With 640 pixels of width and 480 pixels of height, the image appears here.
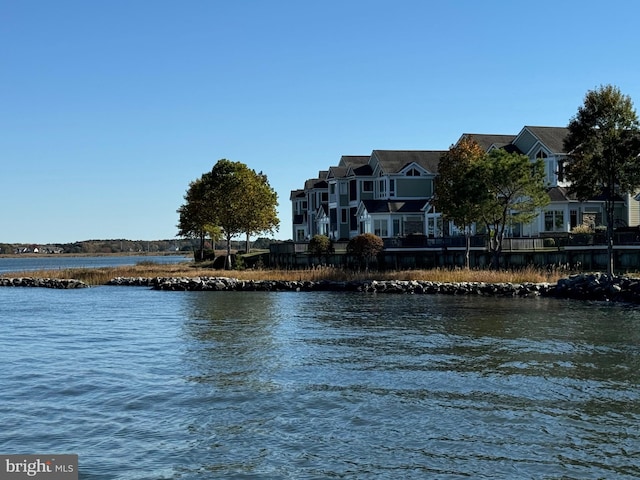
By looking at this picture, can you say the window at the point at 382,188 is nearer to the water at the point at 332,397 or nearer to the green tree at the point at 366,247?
the green tree at the point at 366,247

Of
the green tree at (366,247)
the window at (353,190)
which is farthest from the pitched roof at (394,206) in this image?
A: the green tree at (366,247)

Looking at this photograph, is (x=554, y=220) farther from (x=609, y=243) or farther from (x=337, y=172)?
(x=337, y=172)

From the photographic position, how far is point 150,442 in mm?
13086

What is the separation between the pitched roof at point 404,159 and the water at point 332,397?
153 ft

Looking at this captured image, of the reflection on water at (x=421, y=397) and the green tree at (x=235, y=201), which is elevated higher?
the green tree at (x=235, y=201)

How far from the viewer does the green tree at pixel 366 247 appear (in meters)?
58.0

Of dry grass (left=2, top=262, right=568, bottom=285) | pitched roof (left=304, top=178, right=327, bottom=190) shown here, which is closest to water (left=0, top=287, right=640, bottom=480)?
dry grass (left=2, top=262, right=568, bottom=285)

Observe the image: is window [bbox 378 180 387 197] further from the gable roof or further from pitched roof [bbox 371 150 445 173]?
the gable roof

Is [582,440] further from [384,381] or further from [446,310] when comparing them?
[446,310]

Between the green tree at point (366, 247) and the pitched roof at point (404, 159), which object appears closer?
the green tree at point (366, 247)

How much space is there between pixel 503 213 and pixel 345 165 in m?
33.8

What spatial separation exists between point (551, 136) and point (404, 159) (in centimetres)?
1656

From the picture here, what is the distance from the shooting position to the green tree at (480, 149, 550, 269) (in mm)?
52688

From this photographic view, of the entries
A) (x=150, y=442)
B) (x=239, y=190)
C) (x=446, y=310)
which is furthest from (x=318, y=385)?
(x=239, y=190)
